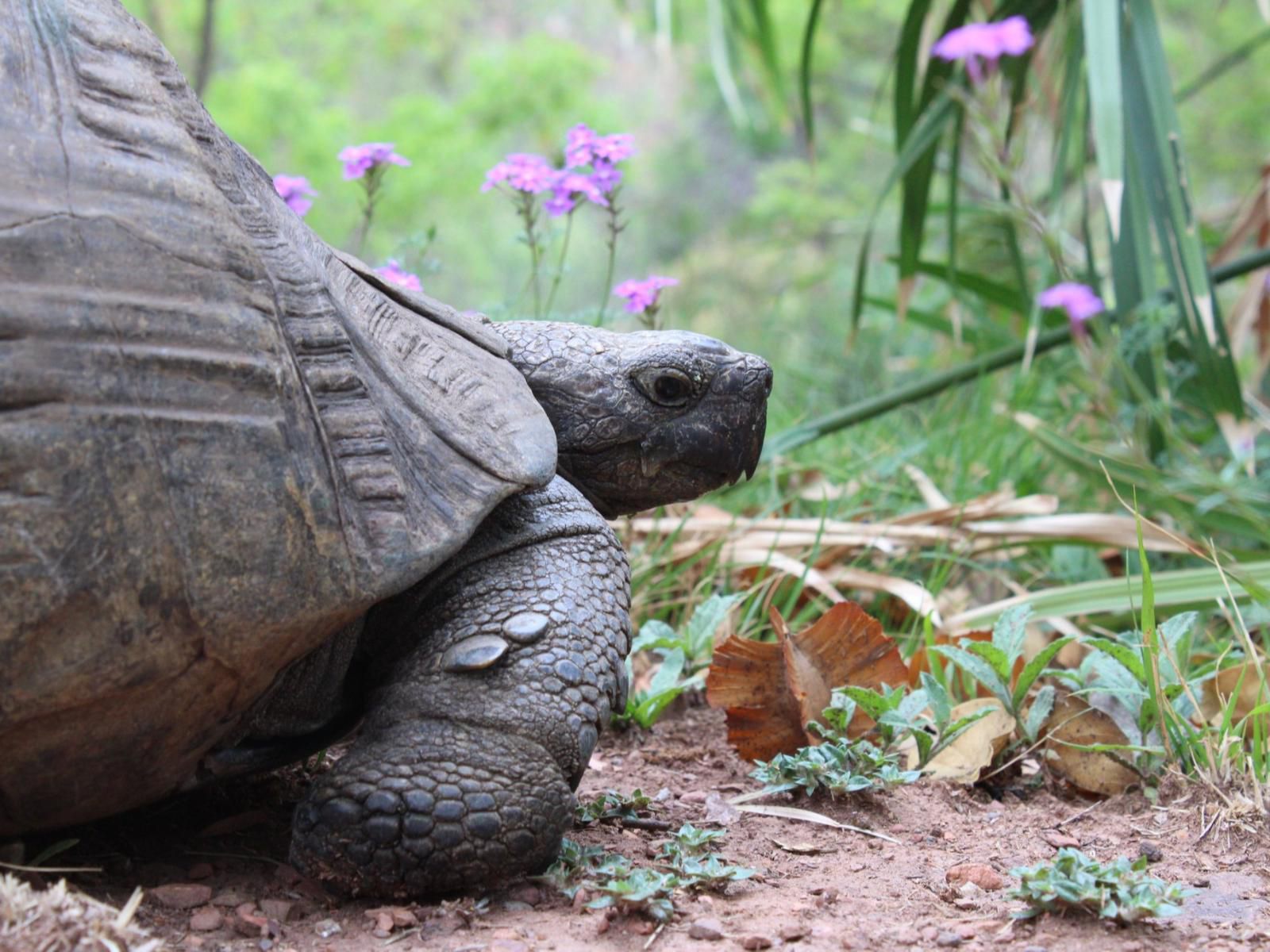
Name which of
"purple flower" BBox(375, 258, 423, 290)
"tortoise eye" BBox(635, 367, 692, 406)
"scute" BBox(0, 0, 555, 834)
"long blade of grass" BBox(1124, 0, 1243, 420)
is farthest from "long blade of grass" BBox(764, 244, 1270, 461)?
"scute" BBox(0, 0, 555, 834)

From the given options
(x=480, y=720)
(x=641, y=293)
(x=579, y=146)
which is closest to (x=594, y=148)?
(x=579, y=146)

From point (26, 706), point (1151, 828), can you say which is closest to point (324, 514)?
point (26, 706)

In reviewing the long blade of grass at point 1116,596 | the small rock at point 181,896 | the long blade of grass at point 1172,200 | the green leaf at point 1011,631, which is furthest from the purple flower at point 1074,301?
the small rock at point 181,896

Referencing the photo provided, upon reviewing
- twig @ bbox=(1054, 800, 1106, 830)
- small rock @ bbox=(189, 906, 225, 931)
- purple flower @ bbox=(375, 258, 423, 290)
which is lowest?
twig @ bbox=(1054, 800, 1106, 830)

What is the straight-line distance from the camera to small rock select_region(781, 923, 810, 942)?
1.55 metres

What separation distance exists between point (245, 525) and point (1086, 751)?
1539 mm

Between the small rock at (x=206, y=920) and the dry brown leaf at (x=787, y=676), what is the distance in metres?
1.01

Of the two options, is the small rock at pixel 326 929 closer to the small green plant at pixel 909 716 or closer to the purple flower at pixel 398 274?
the small green plant at pixel 909 716

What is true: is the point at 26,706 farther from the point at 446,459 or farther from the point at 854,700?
the point at 854,700

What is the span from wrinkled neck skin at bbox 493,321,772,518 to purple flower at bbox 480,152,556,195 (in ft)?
2.82

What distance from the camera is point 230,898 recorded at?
1.68 m

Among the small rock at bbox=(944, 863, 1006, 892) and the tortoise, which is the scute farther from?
the small rock at bbox=(944, 863, 1006, 892)

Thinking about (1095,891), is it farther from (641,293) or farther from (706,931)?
(641,293)

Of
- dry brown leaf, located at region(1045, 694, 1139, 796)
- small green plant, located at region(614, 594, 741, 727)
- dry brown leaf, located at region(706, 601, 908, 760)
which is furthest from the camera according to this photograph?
small green plant, located at region(614, 594, 741, 727)
